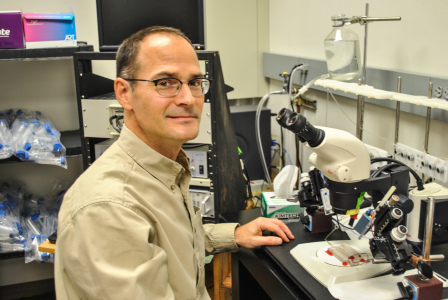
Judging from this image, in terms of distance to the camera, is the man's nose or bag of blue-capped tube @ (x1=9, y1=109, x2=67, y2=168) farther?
bag of blue-capped tube @ (x1=9, y1=109, x2=67, y2=168)

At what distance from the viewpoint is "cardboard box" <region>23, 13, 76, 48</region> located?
218cm

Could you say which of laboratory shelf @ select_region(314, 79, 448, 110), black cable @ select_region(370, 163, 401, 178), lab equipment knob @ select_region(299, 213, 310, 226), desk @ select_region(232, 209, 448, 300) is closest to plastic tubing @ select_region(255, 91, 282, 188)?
laboratory shelf @ select_region(314, 79, 448, 110)

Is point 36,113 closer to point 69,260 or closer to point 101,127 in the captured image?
point 101,127

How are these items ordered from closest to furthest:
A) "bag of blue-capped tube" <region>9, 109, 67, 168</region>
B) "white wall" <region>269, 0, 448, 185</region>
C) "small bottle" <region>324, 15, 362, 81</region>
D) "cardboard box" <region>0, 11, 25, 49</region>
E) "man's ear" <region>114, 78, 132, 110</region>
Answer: "man's ear" <region>114, 78, 132, 110</region>
"white wall" <region>269, 0, 448, 185</region>
"small bottle" <region>324, 15, 362, 81</region>
"cardboard box" <region>0, 11, 25, 49</region>
"bag of blue-capped tube" <region>9, 109, 67, 168</region>

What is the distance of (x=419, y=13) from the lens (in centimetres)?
174

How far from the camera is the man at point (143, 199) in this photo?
972 millimetres

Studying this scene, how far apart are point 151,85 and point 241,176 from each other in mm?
1103

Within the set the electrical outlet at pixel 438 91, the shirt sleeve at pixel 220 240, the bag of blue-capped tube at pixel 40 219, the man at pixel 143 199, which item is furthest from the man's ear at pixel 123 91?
the bag of blue-capped tube at pixel 40 219

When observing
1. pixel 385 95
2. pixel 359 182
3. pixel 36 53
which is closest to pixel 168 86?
pixel 359 182

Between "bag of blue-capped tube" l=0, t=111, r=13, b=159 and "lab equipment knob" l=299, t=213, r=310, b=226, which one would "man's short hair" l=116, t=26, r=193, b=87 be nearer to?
"lab equipment knob" l=299, t=213, r=310, b=226

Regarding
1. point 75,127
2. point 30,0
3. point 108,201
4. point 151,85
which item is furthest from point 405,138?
point 30,0

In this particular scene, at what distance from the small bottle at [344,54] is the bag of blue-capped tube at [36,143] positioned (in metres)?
1.42

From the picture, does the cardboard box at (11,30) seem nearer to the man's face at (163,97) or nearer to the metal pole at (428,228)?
the man's face at (163,97)

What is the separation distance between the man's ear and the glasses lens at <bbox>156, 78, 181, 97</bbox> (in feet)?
0.29
